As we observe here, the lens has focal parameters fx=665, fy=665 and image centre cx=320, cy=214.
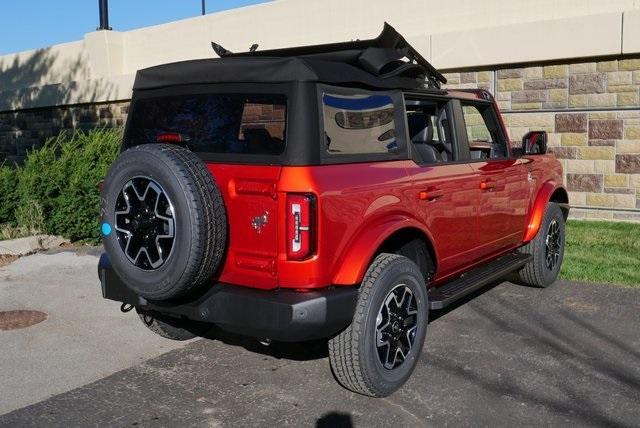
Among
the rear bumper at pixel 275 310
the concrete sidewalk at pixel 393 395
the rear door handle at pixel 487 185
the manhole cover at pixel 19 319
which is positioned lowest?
the concrete sidewalk at pixel 393 395

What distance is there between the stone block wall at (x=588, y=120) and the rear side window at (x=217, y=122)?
21.2ft

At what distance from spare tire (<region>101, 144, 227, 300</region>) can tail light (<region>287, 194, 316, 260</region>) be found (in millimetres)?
377

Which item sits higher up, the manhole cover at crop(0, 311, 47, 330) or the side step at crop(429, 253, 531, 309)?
the side step at crop(429, 253, 531, 309)

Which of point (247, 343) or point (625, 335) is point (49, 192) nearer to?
point (247, 343)

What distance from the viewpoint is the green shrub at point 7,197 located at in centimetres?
912

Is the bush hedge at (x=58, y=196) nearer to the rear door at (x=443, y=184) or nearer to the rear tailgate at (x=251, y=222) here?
the rear door at (x=443, y=184)

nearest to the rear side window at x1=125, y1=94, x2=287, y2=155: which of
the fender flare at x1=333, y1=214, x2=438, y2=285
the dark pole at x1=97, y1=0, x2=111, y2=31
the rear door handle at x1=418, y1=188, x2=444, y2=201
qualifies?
the fender flare at x1=333, y1=214, x2=438, y2=285

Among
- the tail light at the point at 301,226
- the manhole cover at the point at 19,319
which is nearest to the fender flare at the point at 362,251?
the tail light at the point at 301,226

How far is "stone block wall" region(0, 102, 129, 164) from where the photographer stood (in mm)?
15500

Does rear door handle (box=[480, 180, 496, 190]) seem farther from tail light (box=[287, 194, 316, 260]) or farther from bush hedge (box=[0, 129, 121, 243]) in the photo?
bush hedge (box=[0, 129, 121, 243])

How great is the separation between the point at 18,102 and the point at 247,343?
15.3 m

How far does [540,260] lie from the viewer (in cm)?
623

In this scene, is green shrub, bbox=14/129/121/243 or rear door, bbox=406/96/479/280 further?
green shrub, bbox=14/129/121/243

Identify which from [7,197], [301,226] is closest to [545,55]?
[301,226]
